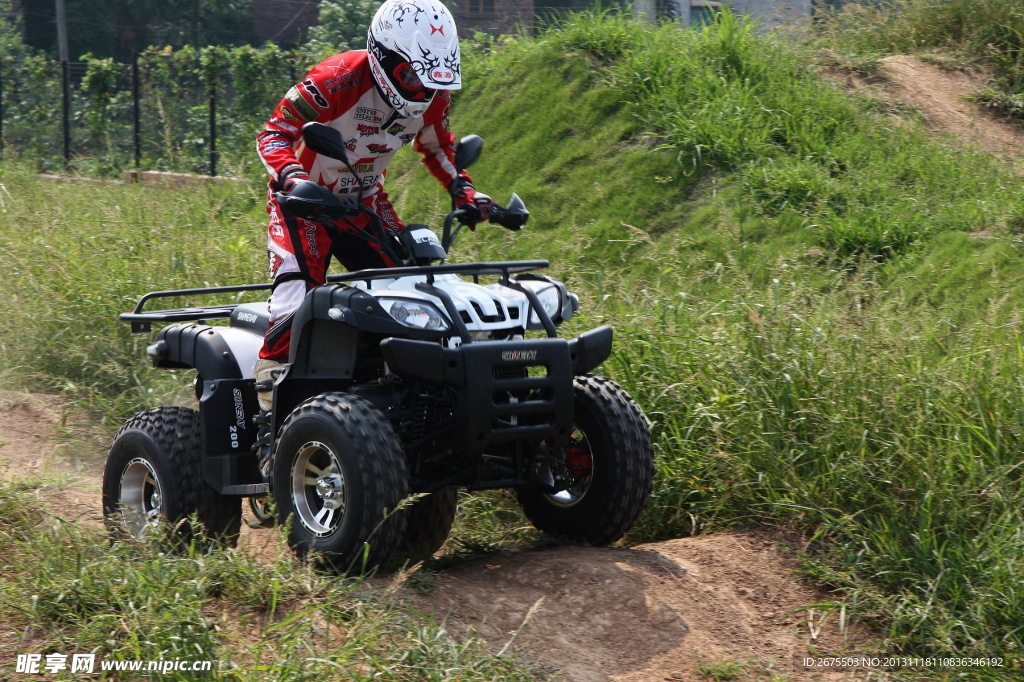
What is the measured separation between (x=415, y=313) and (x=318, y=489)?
27.5 inches

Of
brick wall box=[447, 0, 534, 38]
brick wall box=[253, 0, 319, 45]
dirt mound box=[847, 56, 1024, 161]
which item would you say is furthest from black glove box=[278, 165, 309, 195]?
brick wall box=[253, 0, 319, 45]

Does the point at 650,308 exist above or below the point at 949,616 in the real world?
above

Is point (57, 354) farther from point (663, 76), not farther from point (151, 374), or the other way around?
point (663, 76)

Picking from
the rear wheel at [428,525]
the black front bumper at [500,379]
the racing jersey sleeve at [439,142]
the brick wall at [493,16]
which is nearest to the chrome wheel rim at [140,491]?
the rear wheel at [428,525]

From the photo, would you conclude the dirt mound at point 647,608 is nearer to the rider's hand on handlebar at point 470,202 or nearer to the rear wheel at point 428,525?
the rear wheel at point 428,525

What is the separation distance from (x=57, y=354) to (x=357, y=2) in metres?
18.5

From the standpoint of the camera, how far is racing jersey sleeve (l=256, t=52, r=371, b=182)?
13.6 feet

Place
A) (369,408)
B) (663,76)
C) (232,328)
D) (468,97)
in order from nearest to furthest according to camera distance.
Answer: (369,408) < (232,328) < (663,76) < (468,97)

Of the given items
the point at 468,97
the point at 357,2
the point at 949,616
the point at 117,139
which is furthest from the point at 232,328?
the point at 357,2

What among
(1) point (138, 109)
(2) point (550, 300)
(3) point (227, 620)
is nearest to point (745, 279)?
(2) point (550, 300)

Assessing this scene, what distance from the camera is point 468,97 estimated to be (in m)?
11.2

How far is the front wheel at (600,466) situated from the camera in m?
3.98

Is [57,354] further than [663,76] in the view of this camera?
No

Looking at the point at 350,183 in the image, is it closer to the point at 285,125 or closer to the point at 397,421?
the point at 285,125
